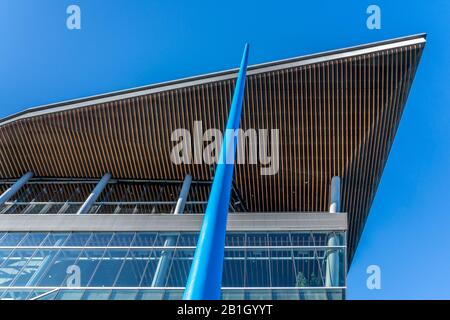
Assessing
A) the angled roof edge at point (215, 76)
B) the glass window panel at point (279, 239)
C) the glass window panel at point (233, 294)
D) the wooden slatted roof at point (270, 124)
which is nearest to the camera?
the glass window panel at point (233, 294)

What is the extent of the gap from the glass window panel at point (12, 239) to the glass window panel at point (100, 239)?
2.95 meters

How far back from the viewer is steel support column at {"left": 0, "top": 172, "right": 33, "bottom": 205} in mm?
24994

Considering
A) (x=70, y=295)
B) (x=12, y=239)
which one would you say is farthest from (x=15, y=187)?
(x=70, y=295)

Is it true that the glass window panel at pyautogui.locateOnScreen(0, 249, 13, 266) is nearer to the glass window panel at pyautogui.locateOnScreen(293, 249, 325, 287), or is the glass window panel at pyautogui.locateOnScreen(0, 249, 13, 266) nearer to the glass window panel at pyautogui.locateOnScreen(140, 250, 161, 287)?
the glass window panel at pyautogui.locateOnScreen(140, 250, 161, 287)

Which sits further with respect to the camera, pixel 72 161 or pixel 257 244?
pixel 72 161

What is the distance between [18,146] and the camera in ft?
84.1

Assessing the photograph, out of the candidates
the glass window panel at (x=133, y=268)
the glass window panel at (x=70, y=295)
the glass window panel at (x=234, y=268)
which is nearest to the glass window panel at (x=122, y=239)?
the glass window panel at (x=133, y=268)

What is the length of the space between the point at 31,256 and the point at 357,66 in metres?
15.4

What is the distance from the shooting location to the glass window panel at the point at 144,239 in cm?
1877

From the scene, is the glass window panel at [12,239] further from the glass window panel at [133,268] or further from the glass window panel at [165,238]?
the glass window panel at [165,238]

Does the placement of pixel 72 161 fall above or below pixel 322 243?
above
